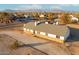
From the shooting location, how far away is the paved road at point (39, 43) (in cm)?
394

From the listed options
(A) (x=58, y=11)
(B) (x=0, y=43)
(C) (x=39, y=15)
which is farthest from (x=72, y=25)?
(B) (x=0, y=43)

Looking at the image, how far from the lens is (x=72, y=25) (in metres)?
4.05

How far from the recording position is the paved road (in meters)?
3.94

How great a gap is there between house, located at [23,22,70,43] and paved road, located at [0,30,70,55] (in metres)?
0.10

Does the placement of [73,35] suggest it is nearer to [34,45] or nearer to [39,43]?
[39,43]

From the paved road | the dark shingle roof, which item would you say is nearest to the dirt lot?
the paved road

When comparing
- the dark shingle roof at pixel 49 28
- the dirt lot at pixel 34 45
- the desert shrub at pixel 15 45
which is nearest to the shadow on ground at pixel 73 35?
→ the dirt lot at pixel 34 45

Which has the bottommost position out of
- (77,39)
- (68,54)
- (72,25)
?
(68,54)

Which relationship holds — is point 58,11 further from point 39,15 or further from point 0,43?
point 0,43

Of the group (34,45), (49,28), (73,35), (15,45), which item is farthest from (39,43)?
(73,35)

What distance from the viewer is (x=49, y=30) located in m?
4.05

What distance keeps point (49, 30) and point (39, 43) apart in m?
0.33
